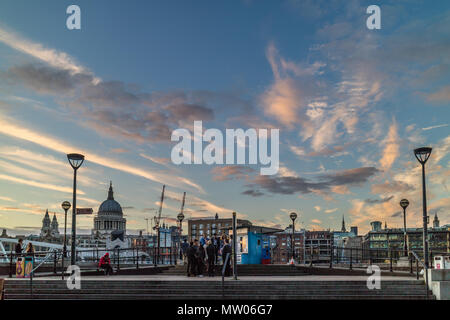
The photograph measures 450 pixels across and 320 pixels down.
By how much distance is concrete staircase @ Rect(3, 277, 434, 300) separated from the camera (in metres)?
19.2

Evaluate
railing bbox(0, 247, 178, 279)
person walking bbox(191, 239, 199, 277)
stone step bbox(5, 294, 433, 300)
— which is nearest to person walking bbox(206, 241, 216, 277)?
person walking bbox(191, 239, 199, 277)

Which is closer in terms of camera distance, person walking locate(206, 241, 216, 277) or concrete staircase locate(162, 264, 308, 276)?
person walking locate(206, 241, 216, 277)

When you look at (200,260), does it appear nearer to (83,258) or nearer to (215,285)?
(215,285)

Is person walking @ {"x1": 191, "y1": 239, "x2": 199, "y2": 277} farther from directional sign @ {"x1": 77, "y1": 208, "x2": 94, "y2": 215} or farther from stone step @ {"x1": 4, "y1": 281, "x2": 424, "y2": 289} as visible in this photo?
directional sign @ {"x1": 77, "y1": 208, "x2": 94, "y2": 215}

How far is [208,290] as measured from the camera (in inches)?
768

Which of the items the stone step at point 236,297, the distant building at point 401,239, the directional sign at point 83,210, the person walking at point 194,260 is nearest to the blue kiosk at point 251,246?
the person walking at point 194,260

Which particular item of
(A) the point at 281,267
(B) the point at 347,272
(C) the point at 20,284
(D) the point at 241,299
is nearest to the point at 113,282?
(C) the point at 20,284

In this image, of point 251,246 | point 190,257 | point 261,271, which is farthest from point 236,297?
point 251,246

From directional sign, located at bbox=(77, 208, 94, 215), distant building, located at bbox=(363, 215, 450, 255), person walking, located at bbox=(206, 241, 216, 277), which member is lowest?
distant building, located at bbox=(363, 215, 450, 255)

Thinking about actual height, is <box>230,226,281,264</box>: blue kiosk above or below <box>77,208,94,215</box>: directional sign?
below

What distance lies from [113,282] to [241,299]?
5.43m

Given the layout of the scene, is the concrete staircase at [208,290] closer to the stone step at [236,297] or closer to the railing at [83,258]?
the stone step at [236,297]
